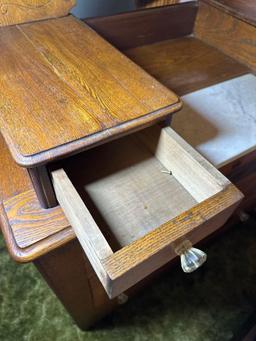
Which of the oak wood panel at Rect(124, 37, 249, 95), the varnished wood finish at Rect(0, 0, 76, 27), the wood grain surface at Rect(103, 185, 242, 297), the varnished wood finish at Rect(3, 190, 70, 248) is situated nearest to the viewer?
the wood grain surface at Rect(103, 185, 242, 297)

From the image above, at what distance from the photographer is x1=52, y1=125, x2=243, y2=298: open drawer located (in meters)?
0.34

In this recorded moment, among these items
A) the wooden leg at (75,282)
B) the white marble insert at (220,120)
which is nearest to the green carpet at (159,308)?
the wooden leg at (75,282)

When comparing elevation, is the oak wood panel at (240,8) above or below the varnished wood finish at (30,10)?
above

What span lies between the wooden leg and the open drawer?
0.11m

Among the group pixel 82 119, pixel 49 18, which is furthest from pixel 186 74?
pixel 82 119

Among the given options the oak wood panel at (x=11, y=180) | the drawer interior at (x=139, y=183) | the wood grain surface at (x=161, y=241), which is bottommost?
the oak wood panel at (x=11, y=180)

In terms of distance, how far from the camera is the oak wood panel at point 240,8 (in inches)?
33.6

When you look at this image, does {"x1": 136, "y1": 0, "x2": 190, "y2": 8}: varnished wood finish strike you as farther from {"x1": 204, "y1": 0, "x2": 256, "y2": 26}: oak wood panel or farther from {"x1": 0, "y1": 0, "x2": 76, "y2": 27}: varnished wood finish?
{"x1": 0, "y1": 0, "x2": 76, "y2": 27}: varnished wood finish

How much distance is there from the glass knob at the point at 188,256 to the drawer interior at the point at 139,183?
0.28 ft

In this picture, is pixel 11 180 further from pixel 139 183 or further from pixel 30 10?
pixel 30 10

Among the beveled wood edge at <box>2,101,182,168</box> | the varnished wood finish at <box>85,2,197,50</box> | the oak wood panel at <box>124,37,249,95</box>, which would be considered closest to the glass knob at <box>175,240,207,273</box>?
the beveled wood edge at <box>2,101,182,168</box>

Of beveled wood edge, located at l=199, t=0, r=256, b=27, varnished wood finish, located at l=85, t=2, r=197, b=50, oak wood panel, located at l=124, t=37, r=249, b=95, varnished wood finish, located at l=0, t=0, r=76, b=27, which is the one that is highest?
beveled wood edge, located at l=199, t=0, r=256, b=27

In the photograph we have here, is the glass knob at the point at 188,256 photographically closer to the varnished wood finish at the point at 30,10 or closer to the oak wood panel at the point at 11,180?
the oak wood panel at the point at 11,180

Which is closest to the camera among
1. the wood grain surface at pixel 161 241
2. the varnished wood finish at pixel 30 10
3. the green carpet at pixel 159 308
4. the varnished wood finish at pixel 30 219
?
the wood grain surface at pixel 161 241
